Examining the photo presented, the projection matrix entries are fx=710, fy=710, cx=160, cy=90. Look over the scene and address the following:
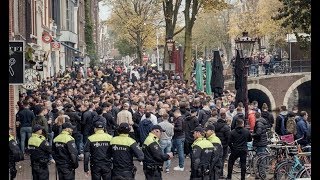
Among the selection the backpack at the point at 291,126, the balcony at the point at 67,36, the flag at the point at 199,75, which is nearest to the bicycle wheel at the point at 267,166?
the backpack at the point at 291,126

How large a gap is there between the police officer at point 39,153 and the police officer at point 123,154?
4.98ft

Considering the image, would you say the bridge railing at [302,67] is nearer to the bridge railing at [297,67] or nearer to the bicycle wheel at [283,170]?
the bridge railing at [297,67]

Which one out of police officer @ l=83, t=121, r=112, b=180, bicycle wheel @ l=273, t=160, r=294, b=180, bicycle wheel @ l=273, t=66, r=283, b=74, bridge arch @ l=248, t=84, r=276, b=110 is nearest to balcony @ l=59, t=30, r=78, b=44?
bridge arch @ l=248, t=84, r=276, b=110

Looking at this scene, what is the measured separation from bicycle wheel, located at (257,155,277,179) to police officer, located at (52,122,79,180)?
14.4 ft

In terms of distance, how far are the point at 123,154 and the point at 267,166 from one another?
4.20 m

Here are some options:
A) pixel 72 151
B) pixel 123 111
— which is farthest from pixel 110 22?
pixel 72 151

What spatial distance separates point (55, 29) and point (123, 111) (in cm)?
3103

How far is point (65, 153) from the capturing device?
1370 cm

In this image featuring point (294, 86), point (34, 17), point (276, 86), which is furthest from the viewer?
point (294, 86)

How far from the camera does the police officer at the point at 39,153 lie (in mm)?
13859

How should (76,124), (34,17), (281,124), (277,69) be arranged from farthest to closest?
(277,69) < (34,17) < (76,124) < (281,124)

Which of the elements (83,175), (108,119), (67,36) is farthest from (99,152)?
(67,36)

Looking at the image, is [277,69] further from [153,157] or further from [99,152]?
[99,152]

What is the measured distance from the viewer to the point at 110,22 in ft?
235
